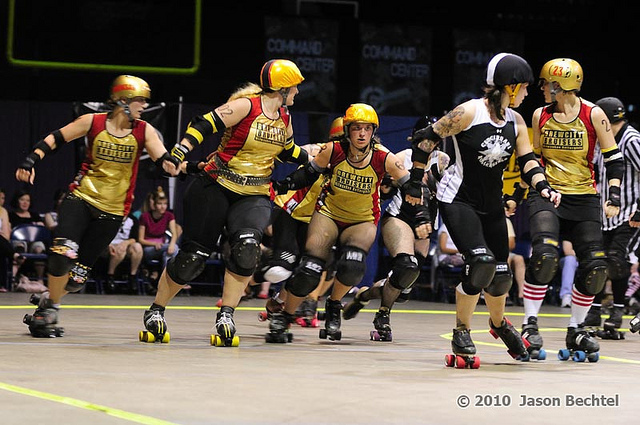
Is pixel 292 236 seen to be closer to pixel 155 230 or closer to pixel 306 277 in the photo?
pixel 306 277

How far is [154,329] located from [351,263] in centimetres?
112

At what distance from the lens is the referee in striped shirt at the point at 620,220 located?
7.25 m

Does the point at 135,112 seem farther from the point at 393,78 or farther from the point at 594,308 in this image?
the point at 393,78

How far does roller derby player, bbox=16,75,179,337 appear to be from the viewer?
5.99m

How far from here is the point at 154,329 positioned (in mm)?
5770

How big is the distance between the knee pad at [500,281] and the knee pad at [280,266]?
1855 mm

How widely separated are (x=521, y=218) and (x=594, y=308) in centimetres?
401

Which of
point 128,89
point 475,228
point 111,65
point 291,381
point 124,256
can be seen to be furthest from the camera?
point 111,65

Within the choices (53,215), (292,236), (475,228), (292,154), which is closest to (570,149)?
(475,228)

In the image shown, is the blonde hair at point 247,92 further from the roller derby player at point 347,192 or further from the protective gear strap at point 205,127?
the roller derby player at point 347,192

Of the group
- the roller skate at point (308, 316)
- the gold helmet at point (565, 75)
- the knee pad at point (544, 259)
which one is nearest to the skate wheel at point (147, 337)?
the roller skate at point (308, 316)

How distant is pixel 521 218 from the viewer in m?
11.5

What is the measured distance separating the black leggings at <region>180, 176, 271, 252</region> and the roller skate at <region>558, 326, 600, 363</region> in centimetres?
164

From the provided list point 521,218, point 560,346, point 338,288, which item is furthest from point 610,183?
point 521,218
